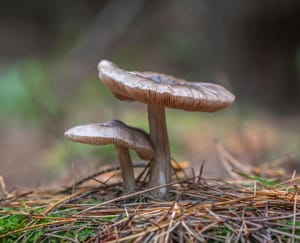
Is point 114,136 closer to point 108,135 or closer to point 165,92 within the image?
point 108,135

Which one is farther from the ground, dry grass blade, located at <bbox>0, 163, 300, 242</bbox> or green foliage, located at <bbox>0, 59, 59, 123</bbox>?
green foliage, located at <bbox>0, 59, 59, 123</bbox>

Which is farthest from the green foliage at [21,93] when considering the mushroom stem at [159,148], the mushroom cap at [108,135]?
the mushroom cap at [108,135]

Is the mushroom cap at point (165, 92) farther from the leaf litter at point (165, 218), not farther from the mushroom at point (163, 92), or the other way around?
the leaf litter at point (165, 218)

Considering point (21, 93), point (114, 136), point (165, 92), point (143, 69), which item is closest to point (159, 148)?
point (114, 136)

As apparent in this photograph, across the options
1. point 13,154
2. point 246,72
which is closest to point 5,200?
point 13,154

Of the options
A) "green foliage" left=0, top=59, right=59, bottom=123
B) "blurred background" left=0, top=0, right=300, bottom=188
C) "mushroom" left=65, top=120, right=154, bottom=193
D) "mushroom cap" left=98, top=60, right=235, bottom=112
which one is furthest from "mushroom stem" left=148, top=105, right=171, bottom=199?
"green foliage" left=0, top=59, right=59, bottom=123

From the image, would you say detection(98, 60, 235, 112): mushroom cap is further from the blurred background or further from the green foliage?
the green foliage

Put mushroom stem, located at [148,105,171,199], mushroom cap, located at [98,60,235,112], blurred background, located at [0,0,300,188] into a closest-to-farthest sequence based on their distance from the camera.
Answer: mushroom cap, located at [98,60,235,112], mushroom stem, located at [148,105,171,199], blurred background, located at [0,0,300,188]
